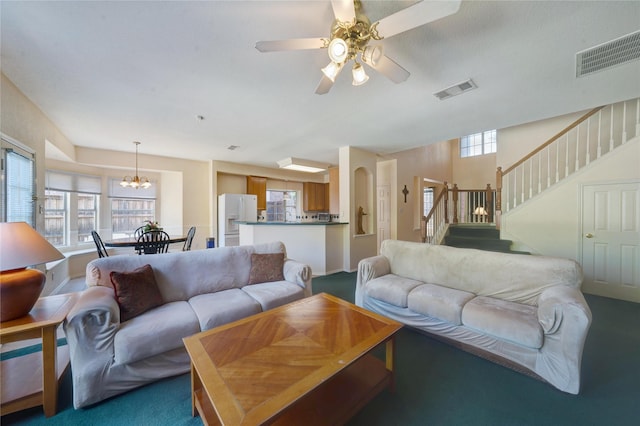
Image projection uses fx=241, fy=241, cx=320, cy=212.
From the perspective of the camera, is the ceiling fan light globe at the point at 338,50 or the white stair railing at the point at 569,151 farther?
the white stair railing at the point at 569,151

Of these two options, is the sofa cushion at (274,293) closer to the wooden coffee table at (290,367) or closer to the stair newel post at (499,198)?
the wooden coffee table at (290,367)

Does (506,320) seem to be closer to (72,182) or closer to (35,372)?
(35,372)

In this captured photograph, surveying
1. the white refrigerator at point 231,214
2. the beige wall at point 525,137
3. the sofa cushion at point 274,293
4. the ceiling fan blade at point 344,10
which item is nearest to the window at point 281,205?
the white refrigerator at point 231,214

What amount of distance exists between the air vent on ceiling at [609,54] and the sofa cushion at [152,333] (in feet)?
12.6

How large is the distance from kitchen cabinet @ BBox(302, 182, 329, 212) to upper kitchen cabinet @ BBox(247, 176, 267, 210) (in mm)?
1466

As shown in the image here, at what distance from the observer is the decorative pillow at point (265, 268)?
9.02 feet

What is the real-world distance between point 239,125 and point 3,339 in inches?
123

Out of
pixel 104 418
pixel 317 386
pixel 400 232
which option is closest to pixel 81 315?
pixel 104 418

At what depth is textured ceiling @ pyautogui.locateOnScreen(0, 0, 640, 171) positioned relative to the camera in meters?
1.60

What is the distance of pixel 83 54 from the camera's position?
6.52 feet

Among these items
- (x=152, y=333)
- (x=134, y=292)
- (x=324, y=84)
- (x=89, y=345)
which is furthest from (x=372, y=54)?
(x=89, y=345)

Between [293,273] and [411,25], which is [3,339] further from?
[411,25]

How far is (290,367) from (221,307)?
39.9 inches

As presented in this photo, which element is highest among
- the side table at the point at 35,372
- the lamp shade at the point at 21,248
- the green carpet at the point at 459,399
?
the lamp shade at the point at 21,248
